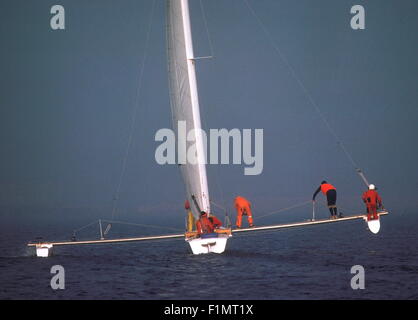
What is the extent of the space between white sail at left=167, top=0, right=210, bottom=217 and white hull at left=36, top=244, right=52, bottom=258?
10.2 meters

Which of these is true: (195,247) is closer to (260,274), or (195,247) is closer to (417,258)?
(260,274)

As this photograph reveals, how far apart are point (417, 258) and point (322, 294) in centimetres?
1816

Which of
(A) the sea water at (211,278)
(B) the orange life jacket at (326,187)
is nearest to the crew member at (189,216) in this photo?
(A) the sea water at (211,278)

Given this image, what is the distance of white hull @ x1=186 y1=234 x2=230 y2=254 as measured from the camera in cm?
2942

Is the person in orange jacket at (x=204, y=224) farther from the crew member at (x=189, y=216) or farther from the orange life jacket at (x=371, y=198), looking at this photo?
the orange life jacket at (x=371, y=198)

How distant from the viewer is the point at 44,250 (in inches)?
1437

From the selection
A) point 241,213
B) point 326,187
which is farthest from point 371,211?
point 241,213

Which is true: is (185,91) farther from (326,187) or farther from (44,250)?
(44,250)

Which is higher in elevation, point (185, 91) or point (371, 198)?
point (185, 91)

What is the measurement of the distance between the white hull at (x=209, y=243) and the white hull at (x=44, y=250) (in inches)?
415

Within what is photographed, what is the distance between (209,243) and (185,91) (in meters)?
7.67

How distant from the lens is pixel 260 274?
2842 cm

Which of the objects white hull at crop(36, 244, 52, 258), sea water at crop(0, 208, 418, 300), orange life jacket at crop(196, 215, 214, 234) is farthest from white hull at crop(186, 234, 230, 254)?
white hull at crop(36, 244, 52, 258)
